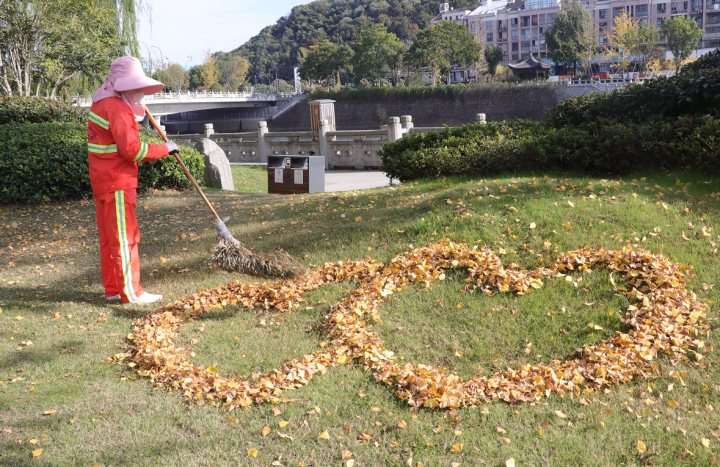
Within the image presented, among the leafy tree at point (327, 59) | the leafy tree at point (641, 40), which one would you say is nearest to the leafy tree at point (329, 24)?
the leafy tree at point (327, 59)

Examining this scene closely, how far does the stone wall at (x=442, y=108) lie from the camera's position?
41.2m

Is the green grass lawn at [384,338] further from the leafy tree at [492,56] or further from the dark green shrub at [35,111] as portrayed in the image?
the leafy tree at [492,56]

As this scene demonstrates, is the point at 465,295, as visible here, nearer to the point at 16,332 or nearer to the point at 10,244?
the point at 16,332

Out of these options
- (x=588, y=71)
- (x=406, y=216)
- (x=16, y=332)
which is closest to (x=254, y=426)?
(x=16, y=332)

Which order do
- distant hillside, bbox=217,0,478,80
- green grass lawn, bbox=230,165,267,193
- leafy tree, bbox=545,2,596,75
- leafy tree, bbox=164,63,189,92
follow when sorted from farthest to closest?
distant hillside, bbox=217,0,478,80 < leafy tree, bbox=164,63,189,92 < leafy tree, bbox=545,2,596,75 < green grass lawn, bbox=230,165,267,193

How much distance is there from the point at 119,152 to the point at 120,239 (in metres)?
0.77

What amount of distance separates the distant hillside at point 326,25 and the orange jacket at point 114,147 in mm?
84008

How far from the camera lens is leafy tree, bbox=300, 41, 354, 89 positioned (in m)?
62.4

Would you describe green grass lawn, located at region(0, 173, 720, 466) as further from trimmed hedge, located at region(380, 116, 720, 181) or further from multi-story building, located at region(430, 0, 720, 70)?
multi-story building, located at region(430, 0, 720, 70)

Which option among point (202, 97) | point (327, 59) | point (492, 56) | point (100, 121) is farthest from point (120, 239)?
point (327, 59)

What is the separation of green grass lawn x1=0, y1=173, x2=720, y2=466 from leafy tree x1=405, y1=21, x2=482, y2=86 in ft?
158

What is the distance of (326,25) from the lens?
102 m

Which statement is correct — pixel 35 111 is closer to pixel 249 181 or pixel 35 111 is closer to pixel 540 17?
pixel 249 181

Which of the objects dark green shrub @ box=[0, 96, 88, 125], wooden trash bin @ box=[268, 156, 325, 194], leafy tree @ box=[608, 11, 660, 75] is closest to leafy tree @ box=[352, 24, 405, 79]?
leafy tree @ box=[608, 11, 660, 75]
